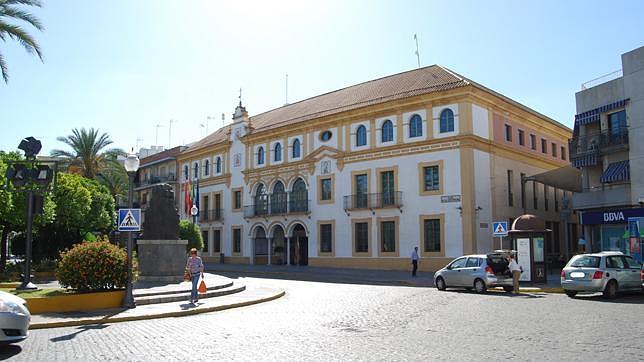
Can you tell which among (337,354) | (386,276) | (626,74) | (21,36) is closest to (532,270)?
(386,276)

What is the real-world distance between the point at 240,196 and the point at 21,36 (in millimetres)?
27730

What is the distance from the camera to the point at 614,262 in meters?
17.9

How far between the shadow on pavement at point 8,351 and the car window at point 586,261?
15824 millimetres

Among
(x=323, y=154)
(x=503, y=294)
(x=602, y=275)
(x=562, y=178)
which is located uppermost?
(x=323, y=154)

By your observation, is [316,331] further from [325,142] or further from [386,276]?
[325,142]

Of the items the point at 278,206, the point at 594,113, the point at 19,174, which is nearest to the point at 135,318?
the point at 19,174

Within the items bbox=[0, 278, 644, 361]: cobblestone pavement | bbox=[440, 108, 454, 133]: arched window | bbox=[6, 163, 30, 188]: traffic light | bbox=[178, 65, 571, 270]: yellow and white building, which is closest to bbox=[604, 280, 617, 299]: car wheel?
bbox=[0, 278, 644, 361]: cobblestone pavement

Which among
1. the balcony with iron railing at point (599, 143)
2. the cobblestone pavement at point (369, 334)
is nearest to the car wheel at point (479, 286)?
the cobblestone pavement at point (369, 334)

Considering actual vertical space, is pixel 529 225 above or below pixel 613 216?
below

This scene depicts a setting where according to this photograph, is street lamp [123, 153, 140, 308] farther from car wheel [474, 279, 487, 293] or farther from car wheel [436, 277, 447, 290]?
car wheel [474, 279, 487, 293]

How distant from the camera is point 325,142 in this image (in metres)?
39.1

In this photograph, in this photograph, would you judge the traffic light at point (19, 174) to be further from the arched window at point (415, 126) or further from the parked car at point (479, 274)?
the arched window at point (415, 126)

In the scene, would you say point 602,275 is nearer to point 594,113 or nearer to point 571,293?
point 571,293

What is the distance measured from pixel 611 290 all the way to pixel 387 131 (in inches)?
781
